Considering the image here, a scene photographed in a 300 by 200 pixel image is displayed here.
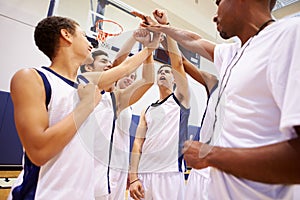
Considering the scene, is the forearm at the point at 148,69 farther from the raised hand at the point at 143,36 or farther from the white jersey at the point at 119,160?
the white jersey at the point at 119,160

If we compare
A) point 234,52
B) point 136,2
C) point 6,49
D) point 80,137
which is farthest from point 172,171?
point 136,2

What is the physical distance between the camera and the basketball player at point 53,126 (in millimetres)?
643

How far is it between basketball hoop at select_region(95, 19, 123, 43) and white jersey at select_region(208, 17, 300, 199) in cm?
212

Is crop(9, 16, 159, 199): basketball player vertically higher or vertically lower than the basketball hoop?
lower

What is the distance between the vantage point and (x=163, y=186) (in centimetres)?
129

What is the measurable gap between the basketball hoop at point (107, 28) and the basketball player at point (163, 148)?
1.40 meters

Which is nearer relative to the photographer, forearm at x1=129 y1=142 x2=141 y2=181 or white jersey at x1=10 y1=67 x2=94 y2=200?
white jersey at x1=10 y1=67 x2=94 y2=200

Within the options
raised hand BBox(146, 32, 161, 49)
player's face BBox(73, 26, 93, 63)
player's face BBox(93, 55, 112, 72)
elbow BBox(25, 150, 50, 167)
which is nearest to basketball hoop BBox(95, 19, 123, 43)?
player's face BBox(93, 55, 112, 72)

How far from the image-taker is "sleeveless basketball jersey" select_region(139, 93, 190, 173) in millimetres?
1319

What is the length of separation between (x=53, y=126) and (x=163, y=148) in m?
0.79

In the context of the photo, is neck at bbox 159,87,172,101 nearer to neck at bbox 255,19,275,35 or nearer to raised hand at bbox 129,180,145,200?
raised hand at bbox 129,180,145,200

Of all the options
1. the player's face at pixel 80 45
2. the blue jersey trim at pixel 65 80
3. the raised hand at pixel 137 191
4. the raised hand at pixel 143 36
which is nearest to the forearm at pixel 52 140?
the blue jersey trim at pixel 65 80

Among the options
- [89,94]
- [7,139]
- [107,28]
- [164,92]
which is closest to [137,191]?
[164,92]

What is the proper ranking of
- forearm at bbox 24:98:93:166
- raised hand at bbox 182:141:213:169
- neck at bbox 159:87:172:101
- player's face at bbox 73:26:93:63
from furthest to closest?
neck at bbox 159:87:172:101 → player's face at bbox 73:26:93:63 → forearm at bbox 24:98:93:166 → raised hand at bbox 182:141:213:169
